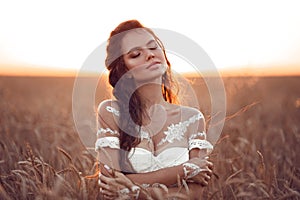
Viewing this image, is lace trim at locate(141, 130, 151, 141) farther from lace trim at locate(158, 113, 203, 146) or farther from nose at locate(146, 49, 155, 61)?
nose at locate(146, 49, 155, 61)

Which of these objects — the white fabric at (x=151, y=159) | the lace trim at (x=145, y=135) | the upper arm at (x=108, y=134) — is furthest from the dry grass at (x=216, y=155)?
the lace trim at (x=145, y=135)

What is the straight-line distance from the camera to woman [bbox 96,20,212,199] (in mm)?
2637

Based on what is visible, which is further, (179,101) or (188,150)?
(179,101)

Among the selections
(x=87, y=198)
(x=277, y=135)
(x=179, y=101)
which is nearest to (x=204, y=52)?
(x=179, y=101)

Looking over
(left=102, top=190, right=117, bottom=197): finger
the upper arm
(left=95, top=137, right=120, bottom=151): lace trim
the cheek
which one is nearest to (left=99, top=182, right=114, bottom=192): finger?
(left=102, top=190, right=117, bottom=197): finger

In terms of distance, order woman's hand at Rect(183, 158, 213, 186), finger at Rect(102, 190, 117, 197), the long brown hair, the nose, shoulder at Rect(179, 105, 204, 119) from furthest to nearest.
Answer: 1. shoulder at Rect(179, 105, 204, 119)
2. the long brown hair
3. the nose
4. woman's hand at Rect(183, 158, 213, 186)
5. finger at Rect(102, 190, 117, 197)

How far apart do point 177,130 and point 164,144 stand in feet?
0.39

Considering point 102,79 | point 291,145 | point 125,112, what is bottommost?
point 291,145

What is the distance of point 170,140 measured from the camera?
286 centimetres

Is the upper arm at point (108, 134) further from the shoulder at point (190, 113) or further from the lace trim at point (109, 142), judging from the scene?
the shoulder at point (190, 113)

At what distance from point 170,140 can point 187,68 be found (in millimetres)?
728

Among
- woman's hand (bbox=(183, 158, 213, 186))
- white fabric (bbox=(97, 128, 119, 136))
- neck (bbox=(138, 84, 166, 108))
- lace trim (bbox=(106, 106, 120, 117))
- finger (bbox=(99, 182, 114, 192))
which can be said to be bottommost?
finger (bbox=(99, 182, 114, 192))

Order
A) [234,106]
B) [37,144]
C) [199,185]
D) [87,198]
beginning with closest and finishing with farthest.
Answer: [87,198] < [199,185] < [37,144] < [234,106]

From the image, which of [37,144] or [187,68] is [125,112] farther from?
[37,144]
